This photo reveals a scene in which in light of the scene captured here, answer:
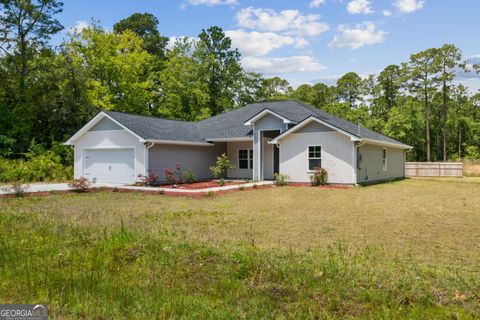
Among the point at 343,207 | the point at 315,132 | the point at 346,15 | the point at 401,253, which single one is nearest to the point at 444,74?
Answer: the point at 315,132

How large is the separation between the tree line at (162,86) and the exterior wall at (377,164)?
15.7 meters

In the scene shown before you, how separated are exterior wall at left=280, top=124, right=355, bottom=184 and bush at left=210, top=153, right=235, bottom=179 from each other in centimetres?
375

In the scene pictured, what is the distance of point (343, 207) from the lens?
12.4 meters

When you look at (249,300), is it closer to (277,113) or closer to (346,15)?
(346,15)

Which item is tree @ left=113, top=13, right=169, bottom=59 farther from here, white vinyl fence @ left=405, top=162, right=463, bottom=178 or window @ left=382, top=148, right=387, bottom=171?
window @ left=382, top=148, right=387, bottom=171

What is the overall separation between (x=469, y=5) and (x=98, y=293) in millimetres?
14400

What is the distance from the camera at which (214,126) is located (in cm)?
2658

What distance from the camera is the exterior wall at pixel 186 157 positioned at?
20953 mm

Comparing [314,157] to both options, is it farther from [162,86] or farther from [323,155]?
[162,86]

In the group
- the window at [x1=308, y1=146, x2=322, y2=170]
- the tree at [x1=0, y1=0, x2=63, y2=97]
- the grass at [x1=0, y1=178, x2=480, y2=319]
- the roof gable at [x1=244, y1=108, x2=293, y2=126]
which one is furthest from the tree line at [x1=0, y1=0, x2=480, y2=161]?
the grass at [x1=0, y1=178, x2=480, y2=319]

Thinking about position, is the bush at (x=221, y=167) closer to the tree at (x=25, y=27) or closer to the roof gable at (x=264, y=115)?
the roof gable at (x=264, y=115)

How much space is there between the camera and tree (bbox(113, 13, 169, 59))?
48906mm

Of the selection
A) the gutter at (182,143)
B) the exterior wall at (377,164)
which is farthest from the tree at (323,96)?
the gutter at (182,143)

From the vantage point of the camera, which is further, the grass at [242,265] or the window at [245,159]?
the window at [245,159]
